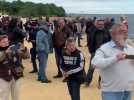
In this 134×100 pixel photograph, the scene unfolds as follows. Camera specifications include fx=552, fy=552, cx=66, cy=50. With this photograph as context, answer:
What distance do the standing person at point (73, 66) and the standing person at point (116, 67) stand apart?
2.80 metres

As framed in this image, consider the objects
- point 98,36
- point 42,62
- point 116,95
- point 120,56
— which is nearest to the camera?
point 120,56

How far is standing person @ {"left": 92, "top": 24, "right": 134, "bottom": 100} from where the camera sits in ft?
22.1

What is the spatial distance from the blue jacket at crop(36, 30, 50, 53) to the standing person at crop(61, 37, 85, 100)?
15.9 feet

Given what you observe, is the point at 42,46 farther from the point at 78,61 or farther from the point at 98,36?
the point at 78,61

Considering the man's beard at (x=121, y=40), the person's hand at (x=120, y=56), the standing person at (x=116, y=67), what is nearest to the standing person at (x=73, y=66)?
the standing person at (x=116, y=67)

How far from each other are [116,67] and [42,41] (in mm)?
8037

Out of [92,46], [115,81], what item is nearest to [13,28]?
[92,46]

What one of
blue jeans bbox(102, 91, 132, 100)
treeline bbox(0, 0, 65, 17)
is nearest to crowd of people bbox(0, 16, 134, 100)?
blue jeans bbox(102, 91, 132, 100)

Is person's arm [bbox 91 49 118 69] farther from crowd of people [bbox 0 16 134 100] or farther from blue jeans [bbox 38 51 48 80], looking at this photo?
blue jeans [bbox 38 51 48 80]

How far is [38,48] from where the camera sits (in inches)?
581

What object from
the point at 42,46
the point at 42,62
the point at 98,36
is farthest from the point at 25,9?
the point at 98,36

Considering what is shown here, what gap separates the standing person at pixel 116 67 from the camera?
265 inches

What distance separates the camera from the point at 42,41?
14688 mm

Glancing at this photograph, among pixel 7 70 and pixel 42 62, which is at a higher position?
pixel 7 70
